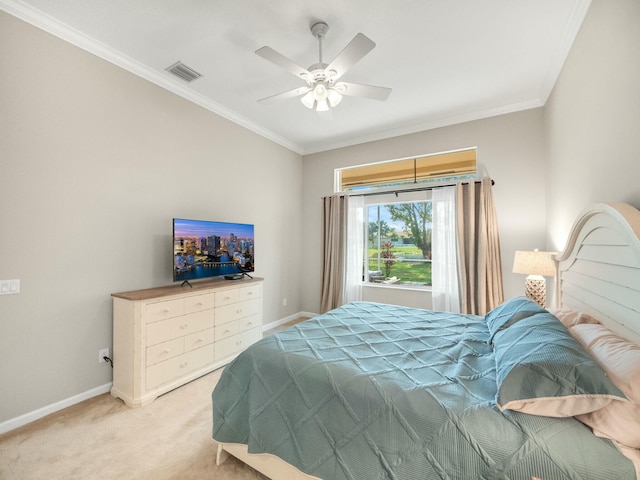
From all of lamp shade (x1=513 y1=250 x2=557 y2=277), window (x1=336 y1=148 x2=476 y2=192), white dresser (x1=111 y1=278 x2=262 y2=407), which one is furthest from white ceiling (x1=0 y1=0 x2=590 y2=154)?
white dresser (x1=111 y1=278 x2=262 y2=407)

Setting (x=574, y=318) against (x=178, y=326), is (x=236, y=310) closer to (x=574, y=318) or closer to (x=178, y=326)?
(x=178, y=326)

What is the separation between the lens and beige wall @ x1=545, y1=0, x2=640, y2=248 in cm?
136

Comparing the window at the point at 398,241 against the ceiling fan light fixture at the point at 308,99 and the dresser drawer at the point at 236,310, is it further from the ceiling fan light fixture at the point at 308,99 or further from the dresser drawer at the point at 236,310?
the ceiling fan light fixture at the point at 308,99

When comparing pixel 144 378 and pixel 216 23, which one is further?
pixel 144 378

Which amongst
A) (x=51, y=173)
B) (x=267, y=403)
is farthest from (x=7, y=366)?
(x=267, y=403)

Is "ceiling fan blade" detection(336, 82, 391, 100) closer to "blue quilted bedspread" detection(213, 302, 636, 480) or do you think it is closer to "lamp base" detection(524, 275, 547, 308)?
"blue quilted bedspread" detection(213, 302, 636, 480)

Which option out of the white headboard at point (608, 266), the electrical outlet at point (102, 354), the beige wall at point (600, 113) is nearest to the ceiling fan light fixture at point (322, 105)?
the beige wall at point (600, 113)

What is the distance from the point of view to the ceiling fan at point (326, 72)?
5.90ft

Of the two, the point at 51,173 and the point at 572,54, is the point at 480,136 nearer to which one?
the point at 572,54

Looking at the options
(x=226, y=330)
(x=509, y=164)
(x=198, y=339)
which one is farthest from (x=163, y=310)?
(x=509, y=164)

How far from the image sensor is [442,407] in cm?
110

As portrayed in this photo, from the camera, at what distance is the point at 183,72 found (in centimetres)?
266

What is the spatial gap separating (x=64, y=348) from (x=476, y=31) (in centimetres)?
406

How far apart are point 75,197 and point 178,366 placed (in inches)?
65.2
